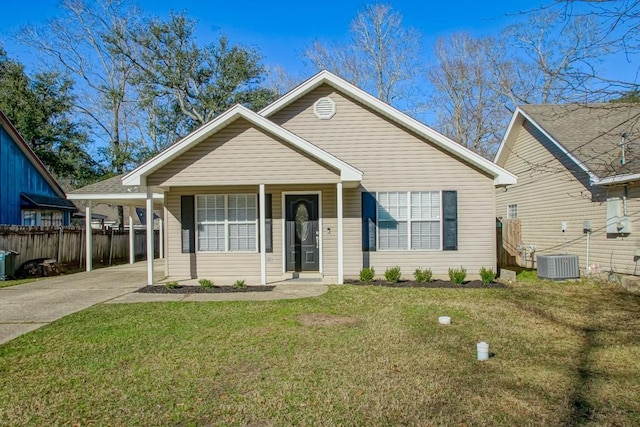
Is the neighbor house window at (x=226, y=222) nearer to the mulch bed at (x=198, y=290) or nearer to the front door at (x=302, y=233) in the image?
the front door at (x=302, y=233)

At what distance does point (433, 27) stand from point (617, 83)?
1416 centimetres

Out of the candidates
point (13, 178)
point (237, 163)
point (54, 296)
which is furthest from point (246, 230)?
point (13, 178)

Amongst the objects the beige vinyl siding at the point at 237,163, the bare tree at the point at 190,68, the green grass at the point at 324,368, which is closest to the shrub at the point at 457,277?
the green grass at the point at 324,368

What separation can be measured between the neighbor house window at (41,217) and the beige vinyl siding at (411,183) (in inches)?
571

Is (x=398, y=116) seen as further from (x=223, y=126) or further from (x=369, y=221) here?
(x=223, y=126)

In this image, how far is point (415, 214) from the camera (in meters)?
10.9

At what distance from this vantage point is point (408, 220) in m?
10.9

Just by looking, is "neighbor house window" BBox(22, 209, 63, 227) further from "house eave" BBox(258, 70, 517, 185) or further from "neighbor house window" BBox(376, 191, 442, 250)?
"neighbor house window" BBox(376, 191, 442, 250)

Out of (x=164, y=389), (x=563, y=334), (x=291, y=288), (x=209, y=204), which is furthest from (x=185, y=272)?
(x=563, y=334)

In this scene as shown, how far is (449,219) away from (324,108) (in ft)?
14.0

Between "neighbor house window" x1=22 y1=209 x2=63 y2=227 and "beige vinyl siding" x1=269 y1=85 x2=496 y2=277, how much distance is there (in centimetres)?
1450

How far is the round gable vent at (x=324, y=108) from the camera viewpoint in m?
11.2

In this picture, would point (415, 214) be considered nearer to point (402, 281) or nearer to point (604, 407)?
point (402, 281)

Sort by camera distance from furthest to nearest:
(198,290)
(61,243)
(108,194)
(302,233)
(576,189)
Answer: (61,243) → (108,194) → (576,189) → (302,233) → (198,290)
